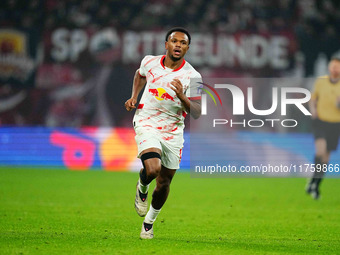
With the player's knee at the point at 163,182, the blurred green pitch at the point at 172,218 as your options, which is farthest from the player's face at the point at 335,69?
the player's knee at the point at 163,182

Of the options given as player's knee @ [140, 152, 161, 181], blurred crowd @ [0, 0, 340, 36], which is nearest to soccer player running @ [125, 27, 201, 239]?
player's knee @ [140, 152, 161, 181]

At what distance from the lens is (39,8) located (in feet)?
78.6

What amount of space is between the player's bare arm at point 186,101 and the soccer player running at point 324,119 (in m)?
6.75

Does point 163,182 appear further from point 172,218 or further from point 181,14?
point 181,14

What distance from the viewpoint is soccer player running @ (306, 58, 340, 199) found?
14141 mm

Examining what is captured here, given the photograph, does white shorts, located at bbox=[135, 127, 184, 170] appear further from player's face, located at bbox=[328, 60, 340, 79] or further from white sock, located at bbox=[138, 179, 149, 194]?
player's face, located at bbox=[328, 60, 340, 79]

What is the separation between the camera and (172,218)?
10609 mm

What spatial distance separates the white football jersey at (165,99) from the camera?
26.2 feet

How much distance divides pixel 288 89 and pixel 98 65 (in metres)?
5.83

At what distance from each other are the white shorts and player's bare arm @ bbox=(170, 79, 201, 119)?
0.43 metres

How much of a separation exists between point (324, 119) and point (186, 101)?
721 centimetres

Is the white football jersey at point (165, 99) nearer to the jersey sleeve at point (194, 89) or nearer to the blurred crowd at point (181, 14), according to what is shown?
the jersey sleeve at point (194, 89)

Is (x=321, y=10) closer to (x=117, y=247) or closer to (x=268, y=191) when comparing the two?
(x=268, y=191)

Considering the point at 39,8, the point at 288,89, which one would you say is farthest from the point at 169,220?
the point at 39,8
